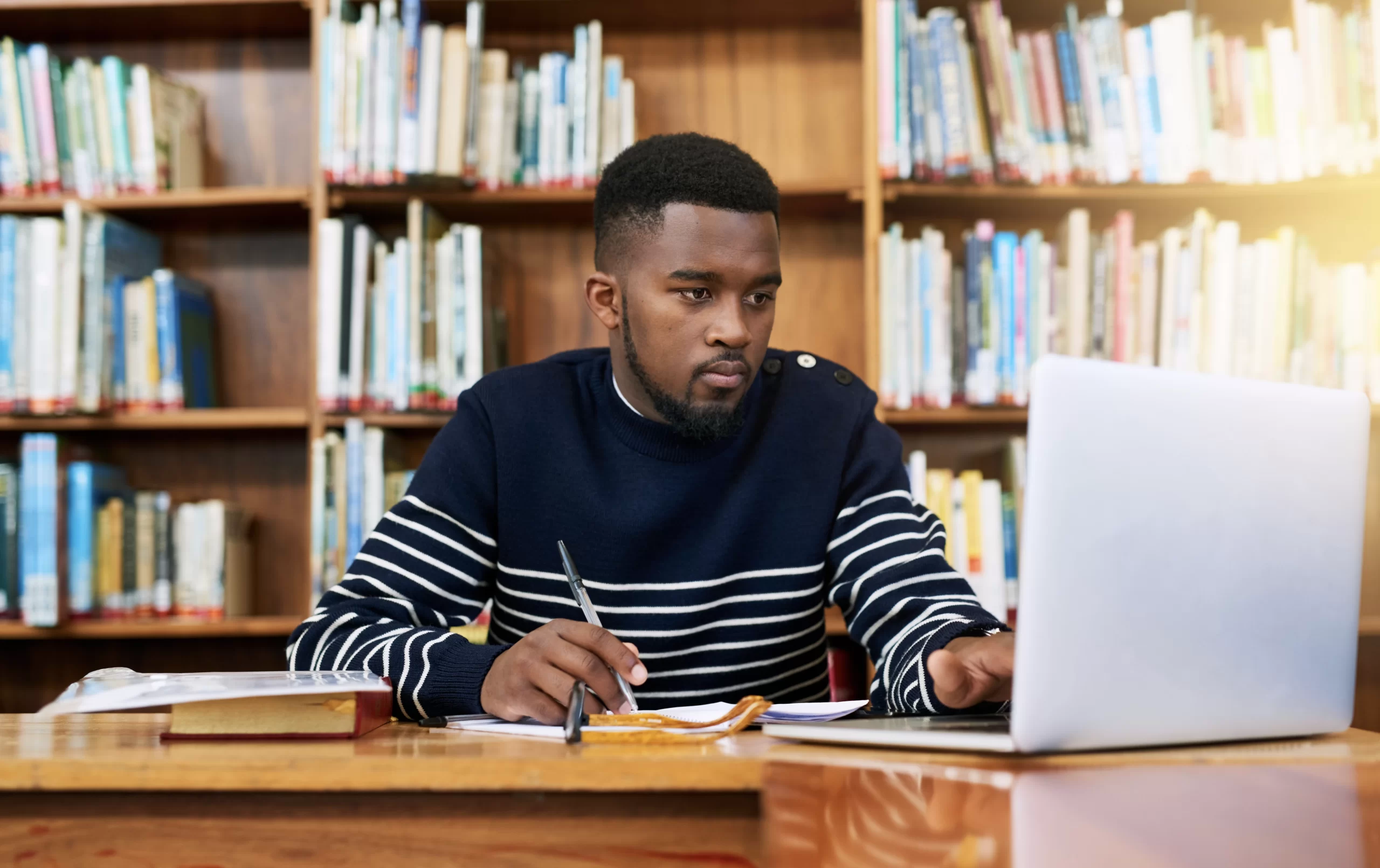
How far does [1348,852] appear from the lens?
48cm

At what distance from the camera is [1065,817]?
51cm

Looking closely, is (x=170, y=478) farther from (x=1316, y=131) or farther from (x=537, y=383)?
(x=1316, y=131)

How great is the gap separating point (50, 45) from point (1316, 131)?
2.63 metres

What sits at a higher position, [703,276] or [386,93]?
[386,93]

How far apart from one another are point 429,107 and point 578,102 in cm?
28

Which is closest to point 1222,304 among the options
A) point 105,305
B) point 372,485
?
point 372,485

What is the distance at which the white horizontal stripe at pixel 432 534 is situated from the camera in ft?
4.02

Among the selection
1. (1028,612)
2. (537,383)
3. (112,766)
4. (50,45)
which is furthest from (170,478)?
(1028,612)

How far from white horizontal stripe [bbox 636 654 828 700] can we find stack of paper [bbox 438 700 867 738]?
0.32m

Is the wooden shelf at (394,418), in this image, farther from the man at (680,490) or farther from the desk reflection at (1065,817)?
the desk reflection at (1065,817)

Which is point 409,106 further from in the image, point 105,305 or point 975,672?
point 975,672

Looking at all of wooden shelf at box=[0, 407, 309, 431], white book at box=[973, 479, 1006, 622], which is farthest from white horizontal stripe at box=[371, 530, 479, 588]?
white book at box=[973, 479, 1006, 622]

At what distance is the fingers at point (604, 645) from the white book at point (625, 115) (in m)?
1.42

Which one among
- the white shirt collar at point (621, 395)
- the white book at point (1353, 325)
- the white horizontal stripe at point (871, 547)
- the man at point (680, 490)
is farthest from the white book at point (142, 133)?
the white book at point (1353, 325)
